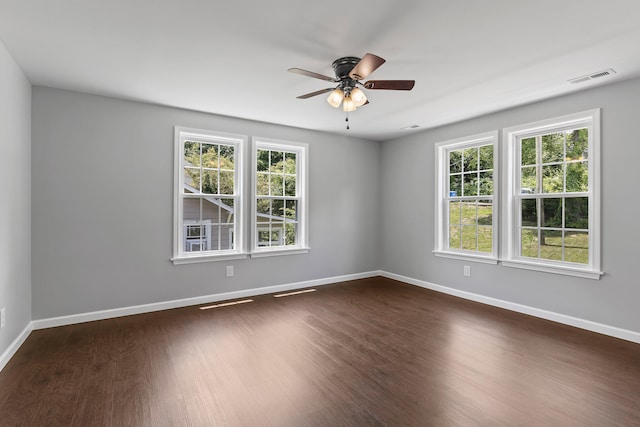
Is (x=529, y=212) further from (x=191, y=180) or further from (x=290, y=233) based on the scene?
(x=191, y=180)

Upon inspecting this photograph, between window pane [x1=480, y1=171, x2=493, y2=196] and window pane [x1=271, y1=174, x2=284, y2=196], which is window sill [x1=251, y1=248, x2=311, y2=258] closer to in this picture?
window pane [x1=271, y1=174, x2=284, y2=196]

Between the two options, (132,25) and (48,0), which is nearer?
(48,0)

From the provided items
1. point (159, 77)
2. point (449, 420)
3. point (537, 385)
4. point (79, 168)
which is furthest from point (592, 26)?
point (79, 168)

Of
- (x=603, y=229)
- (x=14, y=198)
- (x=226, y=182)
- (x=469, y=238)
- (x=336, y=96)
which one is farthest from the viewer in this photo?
(x=469, y=238)

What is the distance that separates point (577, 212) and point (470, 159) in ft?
4.91

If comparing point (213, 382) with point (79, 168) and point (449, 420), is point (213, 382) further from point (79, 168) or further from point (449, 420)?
point (79, 168)

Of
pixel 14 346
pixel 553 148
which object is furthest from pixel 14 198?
pixel 553 148

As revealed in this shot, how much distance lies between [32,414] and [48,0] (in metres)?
2.62

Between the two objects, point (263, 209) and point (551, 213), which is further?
point (263, 209)

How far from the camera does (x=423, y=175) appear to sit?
5184 mm

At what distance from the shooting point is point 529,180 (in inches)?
156

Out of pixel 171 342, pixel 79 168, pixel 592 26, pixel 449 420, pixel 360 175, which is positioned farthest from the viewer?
pixel 360 175

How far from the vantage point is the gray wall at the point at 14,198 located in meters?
2.55

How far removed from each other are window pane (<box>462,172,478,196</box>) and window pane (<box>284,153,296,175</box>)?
8.74 ft
